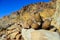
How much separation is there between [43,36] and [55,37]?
124 cm

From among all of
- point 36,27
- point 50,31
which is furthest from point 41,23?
point 50,31

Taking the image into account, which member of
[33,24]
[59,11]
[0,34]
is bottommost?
[0,34]

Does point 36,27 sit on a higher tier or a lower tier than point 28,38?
higher

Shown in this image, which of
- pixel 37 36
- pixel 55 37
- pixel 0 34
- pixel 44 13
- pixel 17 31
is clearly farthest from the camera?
pixel 0 34

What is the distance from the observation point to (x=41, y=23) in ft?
61.0

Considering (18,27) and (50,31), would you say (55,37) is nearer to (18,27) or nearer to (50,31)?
(50,31)

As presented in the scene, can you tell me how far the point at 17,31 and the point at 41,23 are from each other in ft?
18.8

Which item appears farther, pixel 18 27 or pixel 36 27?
pixel 18 27

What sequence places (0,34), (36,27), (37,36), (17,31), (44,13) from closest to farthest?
(37,36)
(36,27)
(44,13)
(17,31)
(0,34)

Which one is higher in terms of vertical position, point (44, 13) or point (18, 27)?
point (44, 13)

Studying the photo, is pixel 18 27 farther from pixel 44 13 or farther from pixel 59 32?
pixel 59 32

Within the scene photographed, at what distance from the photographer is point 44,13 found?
19.6 m

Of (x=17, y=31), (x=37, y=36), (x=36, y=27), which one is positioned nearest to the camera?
(x=37, y=36)

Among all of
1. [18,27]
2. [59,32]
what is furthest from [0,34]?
[59,32]
